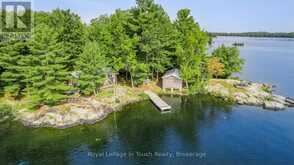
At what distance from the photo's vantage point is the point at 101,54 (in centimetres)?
3962

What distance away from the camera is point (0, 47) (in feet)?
112

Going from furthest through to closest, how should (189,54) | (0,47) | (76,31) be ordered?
(189,54)
(76,31)
(0,47)

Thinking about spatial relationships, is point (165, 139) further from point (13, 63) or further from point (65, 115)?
point (13, 63)

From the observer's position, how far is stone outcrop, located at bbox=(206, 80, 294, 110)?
36.7 metres

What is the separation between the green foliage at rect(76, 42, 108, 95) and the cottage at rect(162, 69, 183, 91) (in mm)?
11655

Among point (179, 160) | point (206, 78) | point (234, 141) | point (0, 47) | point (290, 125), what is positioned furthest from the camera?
point (206, 78)

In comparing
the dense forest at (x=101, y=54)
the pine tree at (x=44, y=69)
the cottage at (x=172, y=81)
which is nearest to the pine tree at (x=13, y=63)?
the dense forest at (x=101, y=54)

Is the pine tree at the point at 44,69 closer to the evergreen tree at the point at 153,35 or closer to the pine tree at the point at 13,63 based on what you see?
the pine tree at the point at 13,63

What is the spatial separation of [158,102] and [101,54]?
489 inches

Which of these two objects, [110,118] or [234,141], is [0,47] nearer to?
[110,118]

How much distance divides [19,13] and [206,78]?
107ft

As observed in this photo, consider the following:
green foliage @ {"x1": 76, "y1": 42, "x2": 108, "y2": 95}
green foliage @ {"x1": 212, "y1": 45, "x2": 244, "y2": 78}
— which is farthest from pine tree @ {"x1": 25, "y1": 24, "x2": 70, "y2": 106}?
green foliage @ {"x1": 212, "y1": 45, "x2": 244, "y2": 78}

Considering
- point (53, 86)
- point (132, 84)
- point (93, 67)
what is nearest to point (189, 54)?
point (132, 84)

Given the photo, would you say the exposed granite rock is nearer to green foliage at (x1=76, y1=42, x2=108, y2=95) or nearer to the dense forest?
the dense forest
